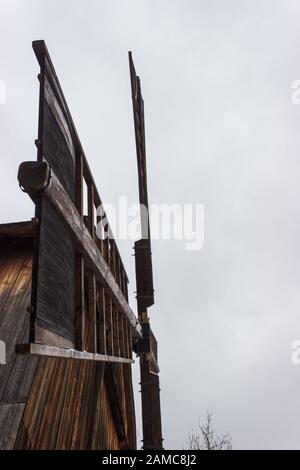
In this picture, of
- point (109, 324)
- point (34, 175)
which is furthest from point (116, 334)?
point (34, 175)

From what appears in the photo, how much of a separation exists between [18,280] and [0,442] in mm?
2803

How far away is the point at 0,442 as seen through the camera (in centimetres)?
309

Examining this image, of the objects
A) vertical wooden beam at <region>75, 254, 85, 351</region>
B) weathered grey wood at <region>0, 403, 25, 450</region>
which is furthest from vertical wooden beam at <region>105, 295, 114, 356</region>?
vertical wooden beam at <region>75, 254, 85, 351</region>

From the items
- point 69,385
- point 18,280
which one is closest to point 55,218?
point 69,385

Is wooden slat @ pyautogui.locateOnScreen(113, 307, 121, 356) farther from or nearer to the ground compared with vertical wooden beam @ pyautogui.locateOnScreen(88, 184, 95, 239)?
nearer to the ground

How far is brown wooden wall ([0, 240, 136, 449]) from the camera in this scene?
351 cm

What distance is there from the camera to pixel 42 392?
3908 mm

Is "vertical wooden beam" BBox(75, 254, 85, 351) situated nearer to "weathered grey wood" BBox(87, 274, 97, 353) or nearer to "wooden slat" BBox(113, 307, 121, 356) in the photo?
"weathered grey wood" BBox(87, 274, 97, 353)

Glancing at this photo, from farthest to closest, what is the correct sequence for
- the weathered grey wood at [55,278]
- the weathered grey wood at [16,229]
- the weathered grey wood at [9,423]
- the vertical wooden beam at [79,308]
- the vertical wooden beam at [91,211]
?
the weathered grey wood at [16,229] → the vertical wooden beam at [91,211] → the weathered grey wood at [9,423] → the vertical wooden beam at [79,308] → the weathered grey wood at [55,278]

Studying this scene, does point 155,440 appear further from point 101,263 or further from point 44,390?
point 101,263

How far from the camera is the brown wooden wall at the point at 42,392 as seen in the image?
3506 mm

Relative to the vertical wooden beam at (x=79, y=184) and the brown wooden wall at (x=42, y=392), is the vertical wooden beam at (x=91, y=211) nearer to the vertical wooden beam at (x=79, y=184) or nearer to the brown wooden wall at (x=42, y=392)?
the vertical wooden beam at (x=79, y=184)

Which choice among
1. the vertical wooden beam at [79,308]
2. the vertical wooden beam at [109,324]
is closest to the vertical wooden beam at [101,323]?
the vertical wooden beam at [109,324]

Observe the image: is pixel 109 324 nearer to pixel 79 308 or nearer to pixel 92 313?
pixel 92 313
